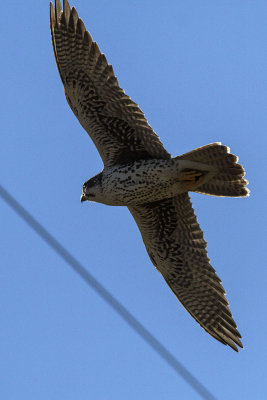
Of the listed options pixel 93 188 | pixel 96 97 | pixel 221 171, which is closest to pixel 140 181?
pixel 93 188

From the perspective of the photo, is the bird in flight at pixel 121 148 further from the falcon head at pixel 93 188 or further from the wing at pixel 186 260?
the wing at pixel 186 260

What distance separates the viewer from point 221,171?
11.4m

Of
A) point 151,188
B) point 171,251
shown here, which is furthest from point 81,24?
point 171,251

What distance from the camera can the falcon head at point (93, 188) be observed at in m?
11.7

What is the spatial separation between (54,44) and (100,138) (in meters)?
1.32

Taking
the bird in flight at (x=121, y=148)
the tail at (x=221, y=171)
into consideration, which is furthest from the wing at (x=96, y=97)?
the tail at (x=221, y=171)

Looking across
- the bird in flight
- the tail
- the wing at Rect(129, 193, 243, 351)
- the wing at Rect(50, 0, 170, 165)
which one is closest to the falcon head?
the bird in flight

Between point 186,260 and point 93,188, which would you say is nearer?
point 93,188

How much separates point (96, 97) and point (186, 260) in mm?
2610

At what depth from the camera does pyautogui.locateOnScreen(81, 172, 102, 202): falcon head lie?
11680 mm

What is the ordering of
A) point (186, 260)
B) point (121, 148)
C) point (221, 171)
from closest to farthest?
point (221, 171) → point (121, 148) → point (186, 260)

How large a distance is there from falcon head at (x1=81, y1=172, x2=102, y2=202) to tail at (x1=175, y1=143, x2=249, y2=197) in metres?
1.11

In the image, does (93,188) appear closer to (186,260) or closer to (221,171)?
(221,171)

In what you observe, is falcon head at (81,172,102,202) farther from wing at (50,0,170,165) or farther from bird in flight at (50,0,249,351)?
wing at (50,0,170,165)
